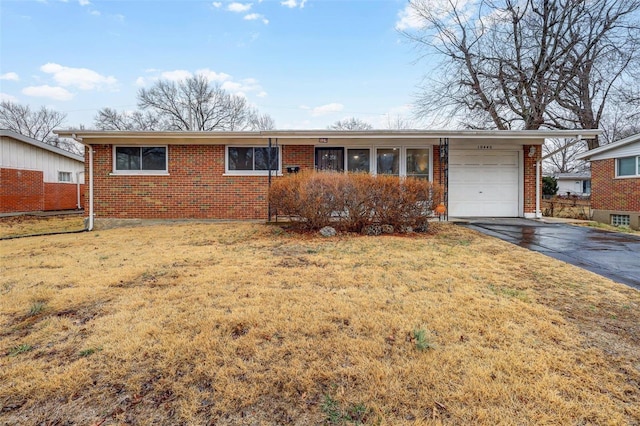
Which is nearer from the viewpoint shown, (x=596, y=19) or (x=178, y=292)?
(x=178, y=292)

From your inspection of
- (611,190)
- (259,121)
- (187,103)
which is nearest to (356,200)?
(611,190)

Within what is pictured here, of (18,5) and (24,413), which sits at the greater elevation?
(18,5)

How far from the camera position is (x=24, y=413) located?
64.3 inches

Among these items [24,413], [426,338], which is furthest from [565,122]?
A: [24,413]

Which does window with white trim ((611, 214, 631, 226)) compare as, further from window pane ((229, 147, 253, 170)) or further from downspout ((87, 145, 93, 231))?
downspout ((87, 145, 93, 231))

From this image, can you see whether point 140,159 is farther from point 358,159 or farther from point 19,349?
point 19,349

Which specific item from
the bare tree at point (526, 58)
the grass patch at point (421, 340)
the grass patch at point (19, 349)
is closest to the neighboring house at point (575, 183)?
the bare tree at point (526, 58)

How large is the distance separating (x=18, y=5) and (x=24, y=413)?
14.6 m

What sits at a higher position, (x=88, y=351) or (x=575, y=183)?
(x=575, y=183)

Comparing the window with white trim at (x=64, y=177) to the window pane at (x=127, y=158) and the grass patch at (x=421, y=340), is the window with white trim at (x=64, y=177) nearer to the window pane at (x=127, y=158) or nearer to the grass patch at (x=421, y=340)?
the window pane at (x=127, y=158)

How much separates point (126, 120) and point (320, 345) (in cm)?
3822

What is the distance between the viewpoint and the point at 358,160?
10062 millimetres

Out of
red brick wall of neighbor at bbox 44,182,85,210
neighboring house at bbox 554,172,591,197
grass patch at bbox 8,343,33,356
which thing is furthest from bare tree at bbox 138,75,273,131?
neighboring house at bbox 554,172,591,197

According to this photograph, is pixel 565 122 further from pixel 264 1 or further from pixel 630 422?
pixel 630 422
